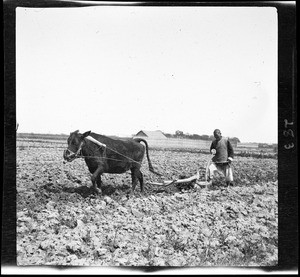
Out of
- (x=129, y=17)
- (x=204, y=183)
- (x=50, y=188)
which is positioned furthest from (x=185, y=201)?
(x=129, y=17)

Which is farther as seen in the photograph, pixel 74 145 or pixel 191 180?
pixel 191 180

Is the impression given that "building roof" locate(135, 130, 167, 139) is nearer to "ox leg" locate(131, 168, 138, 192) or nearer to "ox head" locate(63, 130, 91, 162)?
"ox leg" locate(131, 168, 138, 192)

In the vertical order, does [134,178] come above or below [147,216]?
above

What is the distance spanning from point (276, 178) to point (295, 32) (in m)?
1.30

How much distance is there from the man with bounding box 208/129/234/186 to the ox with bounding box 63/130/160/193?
1.84ft

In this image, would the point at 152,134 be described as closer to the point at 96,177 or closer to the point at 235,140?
the point at 96,177

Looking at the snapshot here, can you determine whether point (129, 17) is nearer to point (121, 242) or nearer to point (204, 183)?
point (204, 183)

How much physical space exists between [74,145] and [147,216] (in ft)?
2.98

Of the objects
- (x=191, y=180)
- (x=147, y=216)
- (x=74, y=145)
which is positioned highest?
(x=74, y=145)

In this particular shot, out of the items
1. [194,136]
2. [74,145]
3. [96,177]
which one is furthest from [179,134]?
[74,145]

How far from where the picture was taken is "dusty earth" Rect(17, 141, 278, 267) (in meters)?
3.77

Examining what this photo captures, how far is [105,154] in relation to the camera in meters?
3.97

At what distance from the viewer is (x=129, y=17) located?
3.87m

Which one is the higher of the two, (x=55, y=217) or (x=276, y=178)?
(x=276, y=178)
